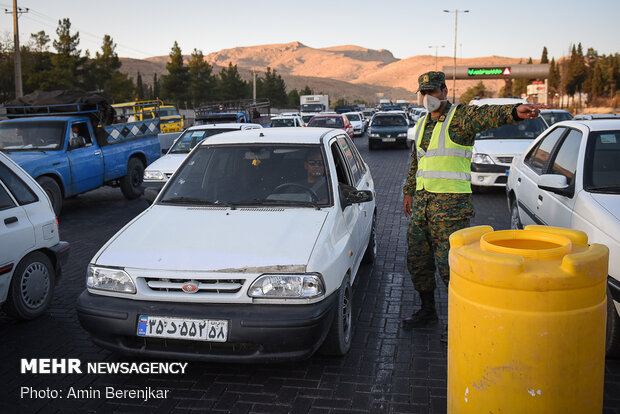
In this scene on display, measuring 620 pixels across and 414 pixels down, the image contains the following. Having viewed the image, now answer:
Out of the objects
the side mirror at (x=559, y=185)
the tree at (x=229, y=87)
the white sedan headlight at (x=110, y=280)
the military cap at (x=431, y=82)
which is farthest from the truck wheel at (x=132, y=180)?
the tree at (x=229, y=87)

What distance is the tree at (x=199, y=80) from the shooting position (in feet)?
200

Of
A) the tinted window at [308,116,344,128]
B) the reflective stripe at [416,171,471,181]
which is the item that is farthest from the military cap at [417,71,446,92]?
the tinted window at [308,116,344,128]

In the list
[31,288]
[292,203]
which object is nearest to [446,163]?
[292,203]

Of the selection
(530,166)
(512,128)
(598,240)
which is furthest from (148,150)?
(598,240)

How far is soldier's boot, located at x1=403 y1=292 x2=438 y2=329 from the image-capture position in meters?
4.76

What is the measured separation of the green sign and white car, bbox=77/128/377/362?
223ft

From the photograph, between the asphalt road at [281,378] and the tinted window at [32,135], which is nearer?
the asphalt road at [281,378]

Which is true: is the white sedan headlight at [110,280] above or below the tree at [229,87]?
below

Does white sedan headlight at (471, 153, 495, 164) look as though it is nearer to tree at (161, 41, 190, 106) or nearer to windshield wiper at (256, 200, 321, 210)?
windshield wiper at (256, 200, 321, 210)

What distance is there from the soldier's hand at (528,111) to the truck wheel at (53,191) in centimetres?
833

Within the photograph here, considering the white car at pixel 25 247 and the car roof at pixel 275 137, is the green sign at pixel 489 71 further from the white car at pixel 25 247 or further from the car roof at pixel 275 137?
the white car at pixel 25 247

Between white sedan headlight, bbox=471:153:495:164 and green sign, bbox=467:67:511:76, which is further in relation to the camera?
green sign, bbox=467:67:511:76

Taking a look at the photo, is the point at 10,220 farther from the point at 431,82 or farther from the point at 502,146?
the point at 502,146

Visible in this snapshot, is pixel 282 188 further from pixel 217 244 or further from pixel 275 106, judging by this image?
pixel 275 106
